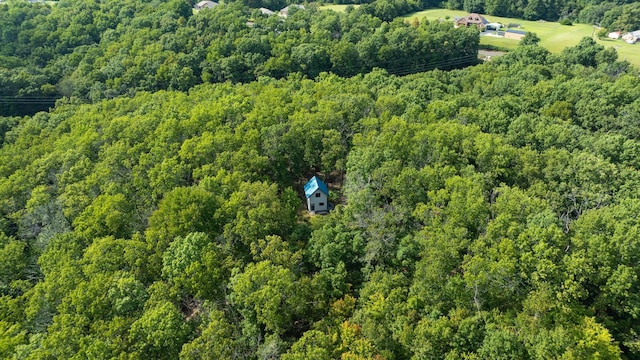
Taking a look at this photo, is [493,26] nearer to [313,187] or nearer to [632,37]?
[632,37]

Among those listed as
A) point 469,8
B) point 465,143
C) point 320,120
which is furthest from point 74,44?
point 469,8

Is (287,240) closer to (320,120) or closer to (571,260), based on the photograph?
(320,120)

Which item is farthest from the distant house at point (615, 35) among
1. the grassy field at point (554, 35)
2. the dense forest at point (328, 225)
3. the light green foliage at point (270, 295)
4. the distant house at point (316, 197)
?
the light green foliage at point (270, 295)

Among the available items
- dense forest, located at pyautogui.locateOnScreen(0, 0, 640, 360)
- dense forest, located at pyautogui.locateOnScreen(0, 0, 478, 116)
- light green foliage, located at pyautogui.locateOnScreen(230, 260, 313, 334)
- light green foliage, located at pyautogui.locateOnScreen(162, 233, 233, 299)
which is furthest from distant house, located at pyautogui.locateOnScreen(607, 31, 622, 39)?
light green foliage, located at pyautogui.locateOnScreen(162, 233, 233, 299)

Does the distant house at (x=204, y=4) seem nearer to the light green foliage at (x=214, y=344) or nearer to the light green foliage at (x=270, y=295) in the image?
the light green foliage at (x=270, y=295)

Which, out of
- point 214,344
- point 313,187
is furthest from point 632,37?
point 214,344

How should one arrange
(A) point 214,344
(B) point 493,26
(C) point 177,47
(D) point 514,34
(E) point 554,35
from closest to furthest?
1. (A) point 214,344
2. (C) point 177,47
3. (D) point 514,34
4. (E) point 554,35
5. (B) point 493,26

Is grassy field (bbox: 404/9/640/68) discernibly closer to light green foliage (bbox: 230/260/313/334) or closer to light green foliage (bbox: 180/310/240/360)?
light green foliage (bbox: 230/260/313/334)
